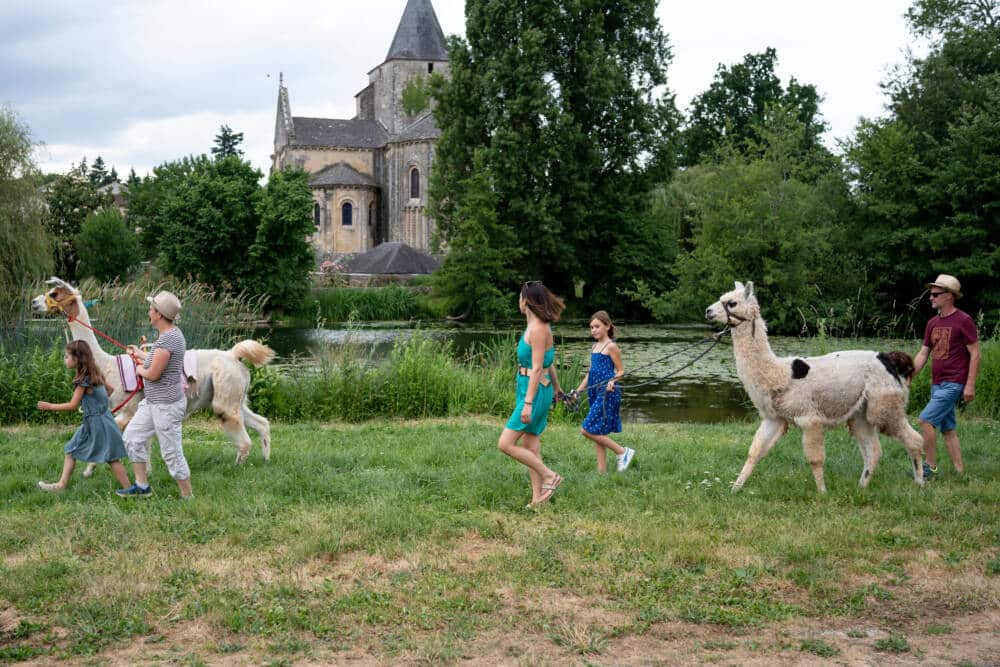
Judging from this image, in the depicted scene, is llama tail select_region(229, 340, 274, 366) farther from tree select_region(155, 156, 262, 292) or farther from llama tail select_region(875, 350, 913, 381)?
tree select_region(155, 156, 262, 292)

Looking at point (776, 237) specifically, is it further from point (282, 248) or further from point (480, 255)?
point (282, 248)

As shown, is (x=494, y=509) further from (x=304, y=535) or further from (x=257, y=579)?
(x=257, y=579)

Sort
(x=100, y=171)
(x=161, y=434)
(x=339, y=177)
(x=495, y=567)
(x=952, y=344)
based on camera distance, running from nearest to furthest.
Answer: (x=495, y=567) < (x=161, y=434) < (x=952, y=344) < (x=339, y=177) < (x=100, y=171)

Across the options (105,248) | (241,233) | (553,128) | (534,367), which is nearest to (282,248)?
(241,233)

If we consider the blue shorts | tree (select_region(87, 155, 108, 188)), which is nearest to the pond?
the blue shorts

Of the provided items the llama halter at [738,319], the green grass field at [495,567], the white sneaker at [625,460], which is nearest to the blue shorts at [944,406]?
the green grass field at [495,567]

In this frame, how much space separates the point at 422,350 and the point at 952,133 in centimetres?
2359

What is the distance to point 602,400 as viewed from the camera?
27.8 feet

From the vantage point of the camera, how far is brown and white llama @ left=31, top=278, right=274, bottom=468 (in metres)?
8.42

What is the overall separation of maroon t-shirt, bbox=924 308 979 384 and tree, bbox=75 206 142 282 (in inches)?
Result: 2133

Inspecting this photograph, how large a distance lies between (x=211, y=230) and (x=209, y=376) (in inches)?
1456

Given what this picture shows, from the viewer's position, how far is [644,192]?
4225 cm

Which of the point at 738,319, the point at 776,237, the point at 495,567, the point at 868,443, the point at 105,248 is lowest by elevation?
the point at 495,567

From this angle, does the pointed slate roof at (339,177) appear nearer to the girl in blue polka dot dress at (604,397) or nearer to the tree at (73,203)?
the tree at (73,203)
